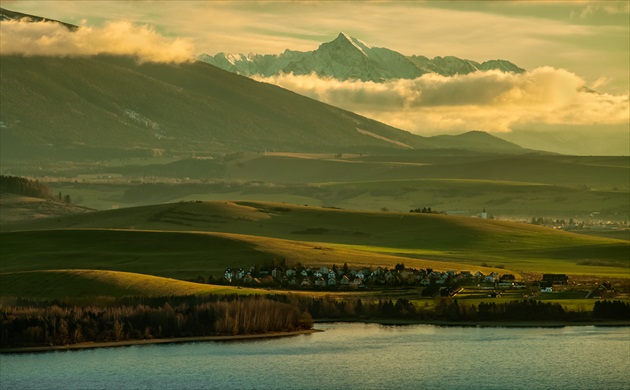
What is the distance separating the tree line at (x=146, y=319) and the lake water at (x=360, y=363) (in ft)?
13.8

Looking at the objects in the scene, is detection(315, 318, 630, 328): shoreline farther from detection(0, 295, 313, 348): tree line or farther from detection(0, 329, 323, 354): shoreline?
detection(0, 329, 323, 354): shoreline

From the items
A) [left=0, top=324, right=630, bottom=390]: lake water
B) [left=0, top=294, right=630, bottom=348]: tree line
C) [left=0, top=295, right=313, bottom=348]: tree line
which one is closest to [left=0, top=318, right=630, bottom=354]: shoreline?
[left=0, top=294, right=630, bottom=348]: tree line

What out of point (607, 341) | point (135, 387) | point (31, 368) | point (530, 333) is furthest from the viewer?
point (530, 333)

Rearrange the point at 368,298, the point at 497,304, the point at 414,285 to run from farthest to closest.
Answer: the point at 414,285
the point at 368,298
the point at 497,304

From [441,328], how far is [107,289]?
46.6 meters

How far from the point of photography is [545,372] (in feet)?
422

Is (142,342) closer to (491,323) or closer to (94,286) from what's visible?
(94,286)

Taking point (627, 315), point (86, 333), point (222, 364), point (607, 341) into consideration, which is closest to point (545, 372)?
point (607, 341)

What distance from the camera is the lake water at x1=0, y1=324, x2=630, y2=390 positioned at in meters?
124

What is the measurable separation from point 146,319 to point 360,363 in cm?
3207

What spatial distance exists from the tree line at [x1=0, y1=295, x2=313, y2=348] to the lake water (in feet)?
13.8

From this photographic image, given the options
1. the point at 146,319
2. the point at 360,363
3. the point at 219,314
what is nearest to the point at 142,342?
the point at 146,319

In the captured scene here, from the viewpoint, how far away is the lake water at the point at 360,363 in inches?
4882

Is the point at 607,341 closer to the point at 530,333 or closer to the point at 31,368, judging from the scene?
the point at 530,333
